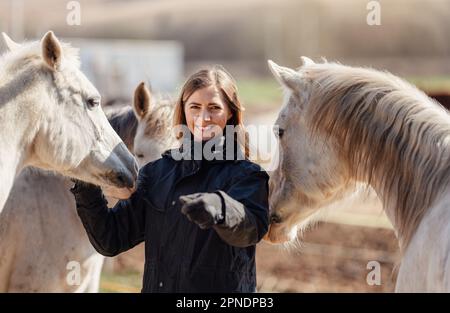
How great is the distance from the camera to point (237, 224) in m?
2.42

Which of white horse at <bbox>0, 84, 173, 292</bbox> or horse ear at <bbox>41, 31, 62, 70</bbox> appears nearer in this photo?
horse ear at <bbox>41, 31, 62, 70</bbox>

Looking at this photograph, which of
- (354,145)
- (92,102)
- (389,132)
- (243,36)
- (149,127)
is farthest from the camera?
(243,36)

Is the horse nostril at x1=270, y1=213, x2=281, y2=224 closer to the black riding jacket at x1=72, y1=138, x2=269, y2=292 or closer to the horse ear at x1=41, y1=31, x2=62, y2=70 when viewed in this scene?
the black riding jacket at x1=72, y1=138, x2=269, y2=292

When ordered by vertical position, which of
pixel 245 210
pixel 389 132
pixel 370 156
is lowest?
pixel 245 210

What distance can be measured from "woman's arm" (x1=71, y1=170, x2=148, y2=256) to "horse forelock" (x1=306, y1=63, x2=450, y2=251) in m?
0.88

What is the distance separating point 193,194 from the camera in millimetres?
2459

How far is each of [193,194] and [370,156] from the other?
90 cm

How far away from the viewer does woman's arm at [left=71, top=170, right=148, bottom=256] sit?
2756 millimetres

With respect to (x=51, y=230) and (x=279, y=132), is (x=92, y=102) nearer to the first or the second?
(x=279, y=132)

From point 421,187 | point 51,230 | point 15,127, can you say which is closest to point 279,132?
point 421,187

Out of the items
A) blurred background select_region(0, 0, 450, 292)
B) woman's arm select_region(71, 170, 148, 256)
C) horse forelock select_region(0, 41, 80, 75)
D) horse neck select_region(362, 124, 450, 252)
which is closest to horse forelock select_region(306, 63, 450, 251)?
horse neck select_region(362, 124, 450, 252)

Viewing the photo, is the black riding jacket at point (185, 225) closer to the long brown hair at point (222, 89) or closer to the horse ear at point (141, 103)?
the long brown hair at point (222, 89)

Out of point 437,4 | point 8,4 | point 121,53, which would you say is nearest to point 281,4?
point 437,4

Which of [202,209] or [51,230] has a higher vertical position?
[202,209]
